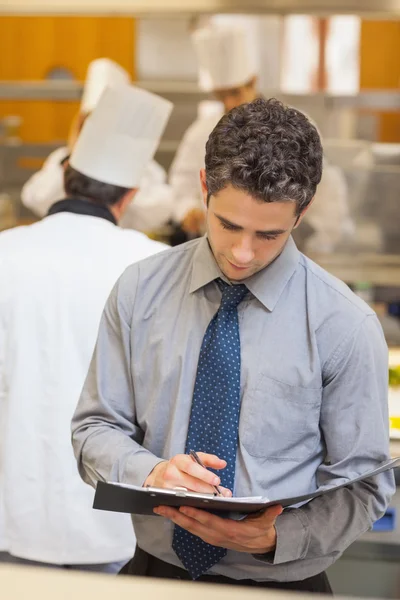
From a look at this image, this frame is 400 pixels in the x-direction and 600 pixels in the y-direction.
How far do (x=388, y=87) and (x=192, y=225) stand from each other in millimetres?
3898

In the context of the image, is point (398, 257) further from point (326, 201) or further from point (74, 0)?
point (74, 0)

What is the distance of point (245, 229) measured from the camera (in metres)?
1.15

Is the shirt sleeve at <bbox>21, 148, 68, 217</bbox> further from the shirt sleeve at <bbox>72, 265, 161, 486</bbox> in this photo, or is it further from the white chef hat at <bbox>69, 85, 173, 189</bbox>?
the shirt sleeve at <bbox>72, 265, 161, 486</bbox>

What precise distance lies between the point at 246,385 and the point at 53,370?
71 cm

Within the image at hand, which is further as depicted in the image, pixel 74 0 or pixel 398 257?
pixel 398 257

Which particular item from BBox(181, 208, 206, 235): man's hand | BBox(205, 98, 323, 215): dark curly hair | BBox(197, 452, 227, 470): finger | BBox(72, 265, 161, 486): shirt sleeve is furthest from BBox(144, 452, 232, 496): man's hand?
BBox(181, 208, 206, 235): man's hand

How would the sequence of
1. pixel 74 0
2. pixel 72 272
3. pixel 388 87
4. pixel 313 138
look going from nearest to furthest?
1. pixel 313 138
2. pixel 74 0
3. pixel 72 272
4. pixel 388 87

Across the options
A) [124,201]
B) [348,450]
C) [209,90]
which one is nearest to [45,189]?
[209,90]

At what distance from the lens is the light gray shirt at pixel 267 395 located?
1197 millimetres

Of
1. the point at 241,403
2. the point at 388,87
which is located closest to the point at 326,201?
the point at 241,403

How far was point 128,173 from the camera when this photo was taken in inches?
80.6

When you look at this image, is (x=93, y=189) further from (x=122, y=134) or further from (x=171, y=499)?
(x=171, y=499)

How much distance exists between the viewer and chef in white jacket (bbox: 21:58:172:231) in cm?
332

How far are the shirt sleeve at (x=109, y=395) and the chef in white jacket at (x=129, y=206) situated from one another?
2.03 m
